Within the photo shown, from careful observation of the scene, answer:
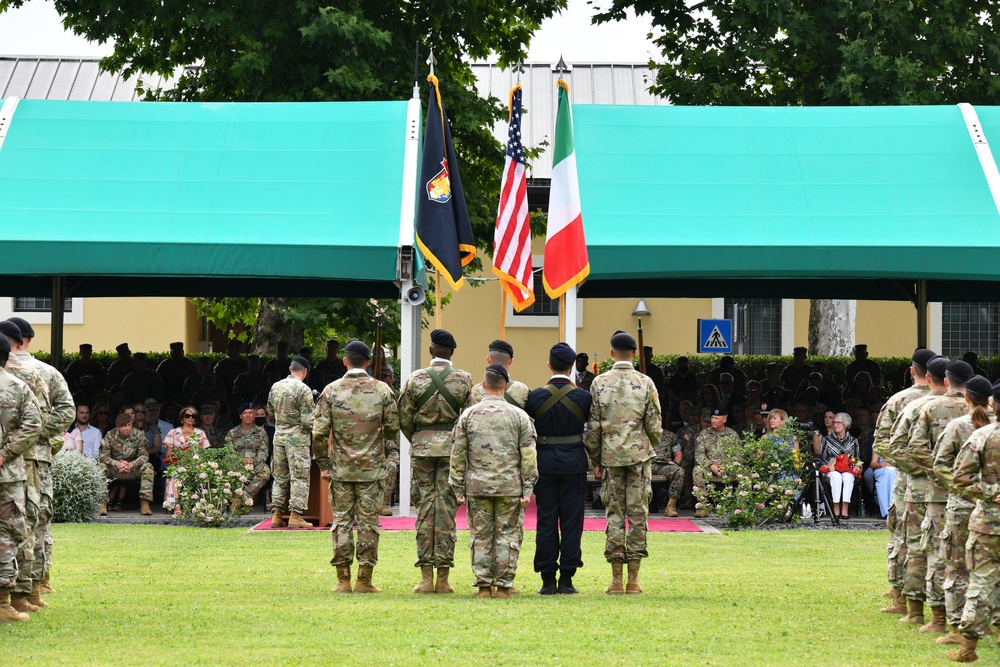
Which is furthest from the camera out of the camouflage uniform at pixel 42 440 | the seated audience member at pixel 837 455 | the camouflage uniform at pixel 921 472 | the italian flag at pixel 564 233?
the seated audience member at pixel 837 455

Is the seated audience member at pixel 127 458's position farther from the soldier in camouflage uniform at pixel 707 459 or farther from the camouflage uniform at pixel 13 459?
the camouflage uniform at pixel 13 459

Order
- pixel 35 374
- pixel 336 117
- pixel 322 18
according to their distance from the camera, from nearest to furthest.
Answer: pixel 35 374 < pixel 336 117 < pixel 322 18

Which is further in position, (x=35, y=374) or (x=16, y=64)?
(x=16, y=64)

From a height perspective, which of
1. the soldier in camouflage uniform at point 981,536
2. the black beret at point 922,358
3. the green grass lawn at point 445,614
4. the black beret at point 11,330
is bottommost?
the green grass lawn at point 445,614

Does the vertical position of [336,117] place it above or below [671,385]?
above

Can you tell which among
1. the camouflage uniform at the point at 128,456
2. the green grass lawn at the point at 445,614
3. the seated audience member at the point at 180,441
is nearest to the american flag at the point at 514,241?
the green grass lawn at the point at 445,614

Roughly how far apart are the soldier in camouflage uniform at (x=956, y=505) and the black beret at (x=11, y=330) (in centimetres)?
666

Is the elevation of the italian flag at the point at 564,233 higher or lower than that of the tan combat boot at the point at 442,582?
higher

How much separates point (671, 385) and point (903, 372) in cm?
907

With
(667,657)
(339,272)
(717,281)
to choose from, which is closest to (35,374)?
(667,657)

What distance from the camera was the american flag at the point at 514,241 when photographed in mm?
16297

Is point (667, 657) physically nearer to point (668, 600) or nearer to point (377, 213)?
point (668, 600)

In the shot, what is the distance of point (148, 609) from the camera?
1084cm

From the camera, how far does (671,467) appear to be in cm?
1819
